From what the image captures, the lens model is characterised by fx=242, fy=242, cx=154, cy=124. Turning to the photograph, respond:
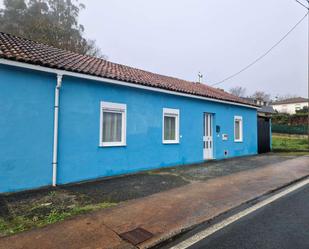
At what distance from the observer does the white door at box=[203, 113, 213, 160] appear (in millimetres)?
12094

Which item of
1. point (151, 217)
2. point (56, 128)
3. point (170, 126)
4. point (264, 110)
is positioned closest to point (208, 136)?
point (170, 126)

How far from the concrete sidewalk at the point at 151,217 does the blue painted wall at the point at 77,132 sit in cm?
268

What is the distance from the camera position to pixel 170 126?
34.4 ft

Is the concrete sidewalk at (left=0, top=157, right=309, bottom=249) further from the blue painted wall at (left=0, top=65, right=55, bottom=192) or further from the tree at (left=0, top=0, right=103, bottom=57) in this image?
the tree at (left=0, top=0, right=103, bottom=57)

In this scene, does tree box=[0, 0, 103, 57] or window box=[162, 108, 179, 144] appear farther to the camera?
tree box=[0, 0, 103, 57]

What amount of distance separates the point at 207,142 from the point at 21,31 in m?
21.9

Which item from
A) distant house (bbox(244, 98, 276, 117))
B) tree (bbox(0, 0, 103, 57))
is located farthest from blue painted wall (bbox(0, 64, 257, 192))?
tree (bbox(0, 0, 103, 57))

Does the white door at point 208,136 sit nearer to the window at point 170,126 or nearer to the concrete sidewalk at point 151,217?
the window at point 170,126

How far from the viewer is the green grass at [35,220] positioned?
3.94m

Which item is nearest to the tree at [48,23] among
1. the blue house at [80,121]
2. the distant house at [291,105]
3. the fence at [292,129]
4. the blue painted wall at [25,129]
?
the blue house at [80,121]

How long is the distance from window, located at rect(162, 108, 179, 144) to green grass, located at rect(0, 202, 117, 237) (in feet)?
18.3

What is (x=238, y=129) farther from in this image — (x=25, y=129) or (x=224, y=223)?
(x=25, y=129)

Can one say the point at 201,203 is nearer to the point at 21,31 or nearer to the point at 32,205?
the point at 32,205

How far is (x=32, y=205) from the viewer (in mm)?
5117
